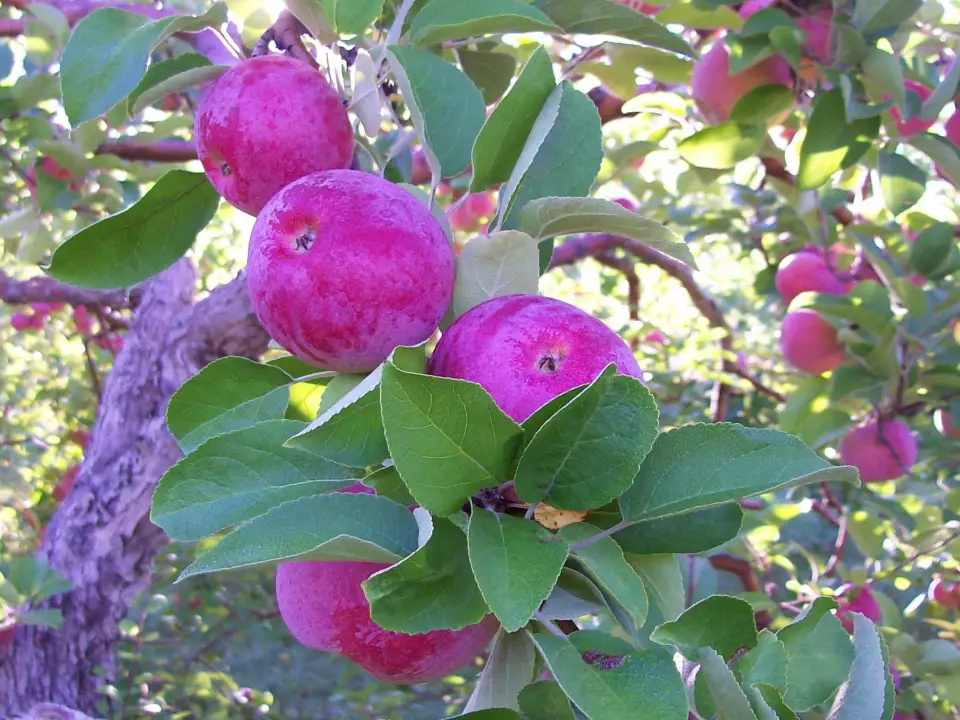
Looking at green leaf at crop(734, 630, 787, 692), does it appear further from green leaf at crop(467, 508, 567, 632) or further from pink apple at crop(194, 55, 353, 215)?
pink apple at crop(194, 55, 353, 215)

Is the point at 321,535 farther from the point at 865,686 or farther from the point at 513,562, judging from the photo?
the point at 865,686

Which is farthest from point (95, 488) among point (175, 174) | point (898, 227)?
point (898, 227)

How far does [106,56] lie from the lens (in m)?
0.65

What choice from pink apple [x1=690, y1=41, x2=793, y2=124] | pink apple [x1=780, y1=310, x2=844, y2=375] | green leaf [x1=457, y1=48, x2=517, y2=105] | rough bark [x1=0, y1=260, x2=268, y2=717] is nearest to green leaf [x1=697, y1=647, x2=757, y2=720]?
green leaf [x1=457, y1=48, x2=517, y2=105]

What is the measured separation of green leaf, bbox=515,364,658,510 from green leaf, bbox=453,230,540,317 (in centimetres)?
16

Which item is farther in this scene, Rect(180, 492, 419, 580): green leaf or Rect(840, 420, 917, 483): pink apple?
Rect(840, 420, 917, 483): pink apple

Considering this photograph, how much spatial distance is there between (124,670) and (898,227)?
265 cm

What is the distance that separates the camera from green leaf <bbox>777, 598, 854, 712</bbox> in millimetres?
572

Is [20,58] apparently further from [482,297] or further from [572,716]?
[572,716]

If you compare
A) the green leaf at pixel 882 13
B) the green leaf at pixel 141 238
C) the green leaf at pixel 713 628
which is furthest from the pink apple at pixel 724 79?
the green leaf at pixel 713 628

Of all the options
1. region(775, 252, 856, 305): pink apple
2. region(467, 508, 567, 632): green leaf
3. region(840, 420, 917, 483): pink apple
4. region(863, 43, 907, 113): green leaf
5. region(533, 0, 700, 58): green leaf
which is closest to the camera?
region(467, 508, 567, 632): green leaf

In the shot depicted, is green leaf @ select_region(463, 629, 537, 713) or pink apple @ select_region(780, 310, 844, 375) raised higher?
green leaf @ select_region(463, 629, 537, 713)

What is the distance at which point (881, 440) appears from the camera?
1753mm

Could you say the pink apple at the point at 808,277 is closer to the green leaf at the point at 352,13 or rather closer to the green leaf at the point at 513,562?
the green leaf at the point at 352,13
